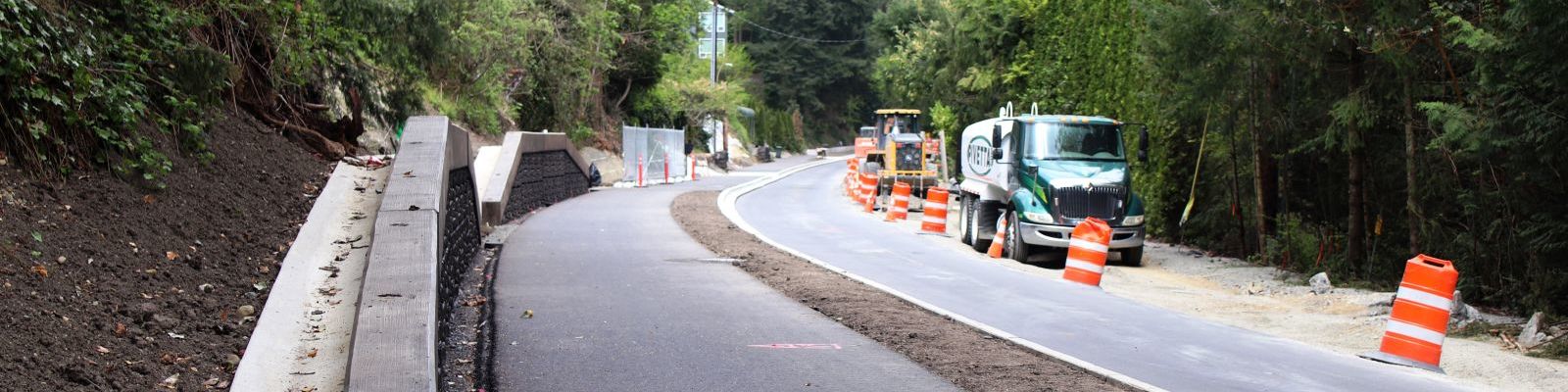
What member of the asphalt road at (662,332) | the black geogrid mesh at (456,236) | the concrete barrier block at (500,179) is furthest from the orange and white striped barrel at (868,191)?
the black geogrid mesh at (456,236)

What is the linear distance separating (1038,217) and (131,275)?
1393cm

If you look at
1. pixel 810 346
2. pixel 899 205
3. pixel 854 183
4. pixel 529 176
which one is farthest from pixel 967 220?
pixel 854 183

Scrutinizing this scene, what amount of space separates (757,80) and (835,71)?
21.7 feet

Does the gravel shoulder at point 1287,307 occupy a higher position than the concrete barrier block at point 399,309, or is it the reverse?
the concrete barrier block at point 399,309

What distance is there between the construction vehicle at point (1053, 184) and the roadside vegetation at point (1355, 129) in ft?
4.14

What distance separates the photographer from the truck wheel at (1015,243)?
1964 cm

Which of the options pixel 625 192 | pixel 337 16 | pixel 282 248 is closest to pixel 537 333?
pixel 282 248

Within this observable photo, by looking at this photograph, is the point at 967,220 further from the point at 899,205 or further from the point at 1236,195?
the point at 899,205

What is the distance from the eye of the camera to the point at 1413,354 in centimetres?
1005

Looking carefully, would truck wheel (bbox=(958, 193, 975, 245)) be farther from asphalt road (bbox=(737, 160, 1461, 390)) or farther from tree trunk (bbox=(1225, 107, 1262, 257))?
tree trunk (bbox=(1225, 107, 1262, 257))

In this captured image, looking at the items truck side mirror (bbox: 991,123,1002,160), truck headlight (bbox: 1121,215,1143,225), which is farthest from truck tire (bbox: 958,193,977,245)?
truck headlight (bbox: 1121,215,1143,225)

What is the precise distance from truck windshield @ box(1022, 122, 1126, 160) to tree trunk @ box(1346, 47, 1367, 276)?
4020 mm

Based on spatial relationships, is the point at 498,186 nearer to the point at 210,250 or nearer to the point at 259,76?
the point at 259,76

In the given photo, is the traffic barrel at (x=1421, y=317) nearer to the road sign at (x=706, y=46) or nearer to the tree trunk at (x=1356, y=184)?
the tree trunk at (x=1356, y=184)
